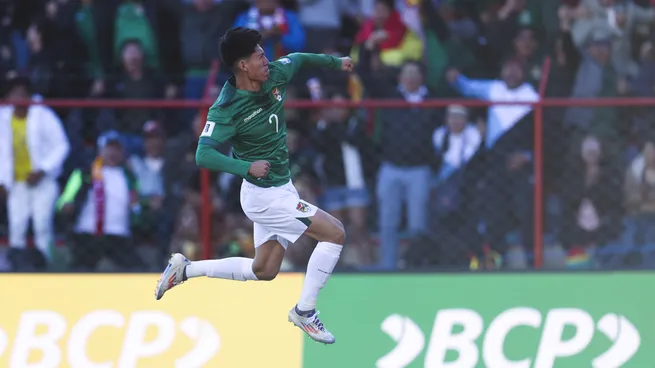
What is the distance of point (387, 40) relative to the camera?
1133 centimetres

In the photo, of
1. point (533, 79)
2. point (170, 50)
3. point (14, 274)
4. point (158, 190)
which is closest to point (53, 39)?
point (170, 50)

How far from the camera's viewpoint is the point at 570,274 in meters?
8.66

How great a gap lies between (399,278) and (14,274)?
2.84 m

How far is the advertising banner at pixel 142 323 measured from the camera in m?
8.41

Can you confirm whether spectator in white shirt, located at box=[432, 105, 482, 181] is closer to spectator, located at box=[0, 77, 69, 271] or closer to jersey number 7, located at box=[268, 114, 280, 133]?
jersey number 7, located at box=[268, 114, 280, 133]

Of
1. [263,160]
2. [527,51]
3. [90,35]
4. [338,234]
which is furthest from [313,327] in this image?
[90,35]

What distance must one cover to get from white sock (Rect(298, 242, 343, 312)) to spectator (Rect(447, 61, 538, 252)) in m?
2.47

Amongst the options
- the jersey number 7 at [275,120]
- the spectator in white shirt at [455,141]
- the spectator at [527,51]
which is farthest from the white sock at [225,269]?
the spectator at [527,51]

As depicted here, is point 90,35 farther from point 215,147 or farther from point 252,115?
point 215,147

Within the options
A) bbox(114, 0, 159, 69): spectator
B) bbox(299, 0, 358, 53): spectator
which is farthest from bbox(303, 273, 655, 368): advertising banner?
bbox(114, 0, 159, 69): spectator

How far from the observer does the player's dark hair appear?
7.22 metres

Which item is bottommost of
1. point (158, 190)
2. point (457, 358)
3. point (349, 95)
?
point (457, 358)

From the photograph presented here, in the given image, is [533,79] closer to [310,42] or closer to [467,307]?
[310,42]

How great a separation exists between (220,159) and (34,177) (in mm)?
3441
